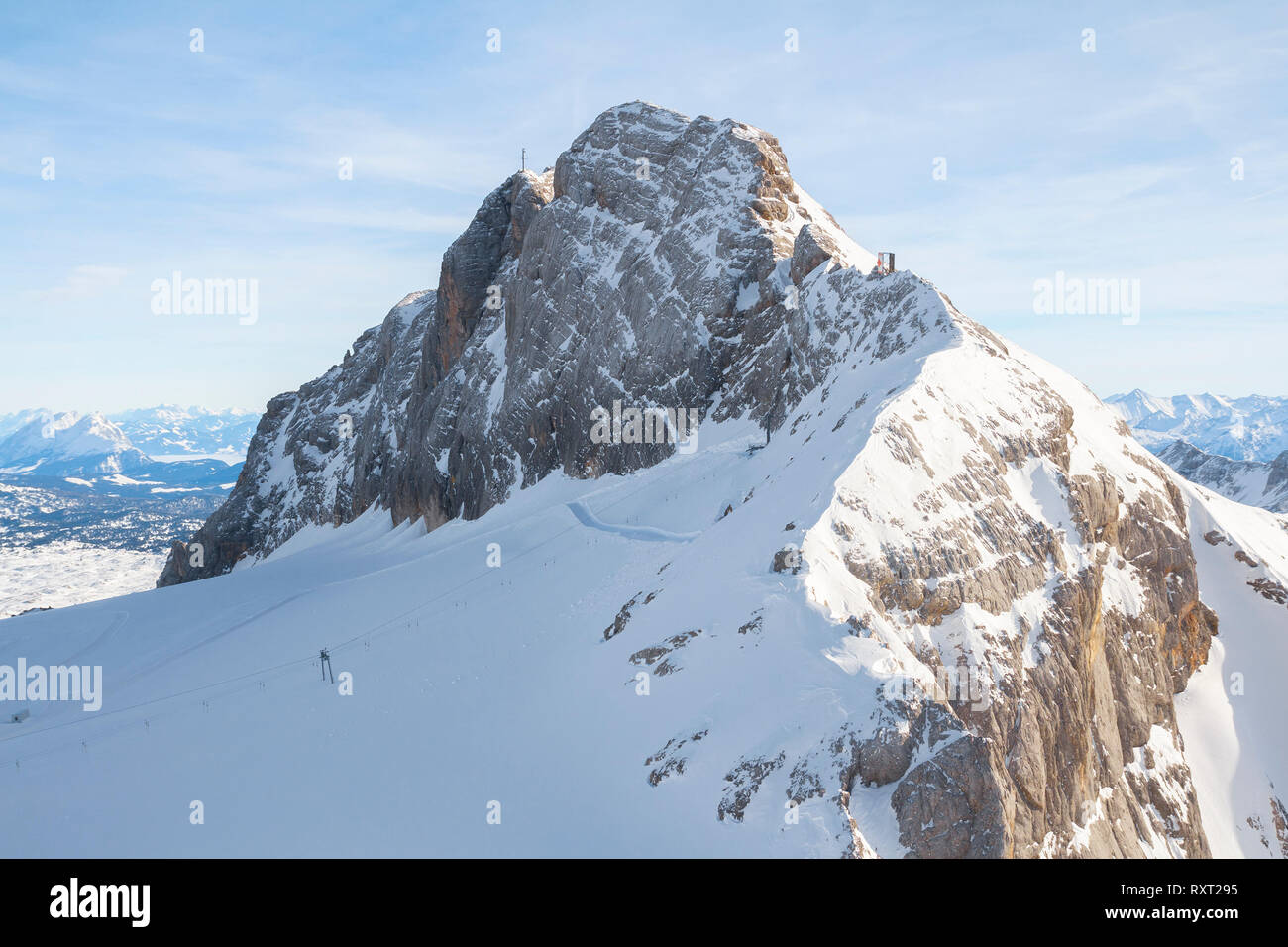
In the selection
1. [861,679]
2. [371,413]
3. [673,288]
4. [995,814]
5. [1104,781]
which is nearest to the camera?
[995,814]

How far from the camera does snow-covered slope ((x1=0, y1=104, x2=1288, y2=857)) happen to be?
64.2 ft

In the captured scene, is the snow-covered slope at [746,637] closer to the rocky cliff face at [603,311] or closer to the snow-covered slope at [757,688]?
the snow-covered slope at [757,688]

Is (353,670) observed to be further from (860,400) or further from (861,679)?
(860,400)

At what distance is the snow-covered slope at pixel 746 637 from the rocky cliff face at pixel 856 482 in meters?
0.17

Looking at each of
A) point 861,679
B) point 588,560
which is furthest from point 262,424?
point 861,679

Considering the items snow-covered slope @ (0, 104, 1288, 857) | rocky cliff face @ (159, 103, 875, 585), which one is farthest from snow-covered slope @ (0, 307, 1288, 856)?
rocky cliff face @ (159, 103, 875, 585)

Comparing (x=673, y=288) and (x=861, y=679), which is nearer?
(x=861, y=679)

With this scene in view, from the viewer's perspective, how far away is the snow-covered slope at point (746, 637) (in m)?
19.6

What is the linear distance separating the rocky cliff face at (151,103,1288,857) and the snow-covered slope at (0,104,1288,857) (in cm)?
17

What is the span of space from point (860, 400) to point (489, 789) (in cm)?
2467

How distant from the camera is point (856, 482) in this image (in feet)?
88.5

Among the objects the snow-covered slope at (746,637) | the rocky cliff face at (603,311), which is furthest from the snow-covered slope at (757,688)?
the rocky cliff face at (603,311)

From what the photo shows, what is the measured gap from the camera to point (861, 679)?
20.0 metres

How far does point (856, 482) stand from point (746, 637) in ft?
24.7
